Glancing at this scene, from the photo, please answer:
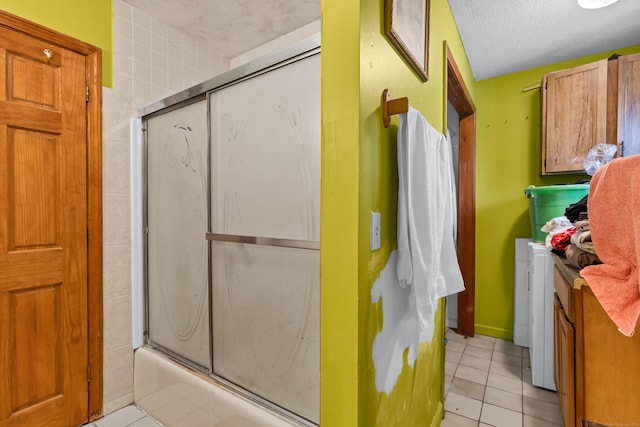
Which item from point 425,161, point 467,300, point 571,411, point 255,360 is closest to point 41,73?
point 255,360

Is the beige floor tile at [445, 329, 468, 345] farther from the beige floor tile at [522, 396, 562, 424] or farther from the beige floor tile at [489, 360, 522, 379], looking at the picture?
the beige floor tile at [522, 396, 562, 424]

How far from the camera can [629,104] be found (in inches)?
83.0

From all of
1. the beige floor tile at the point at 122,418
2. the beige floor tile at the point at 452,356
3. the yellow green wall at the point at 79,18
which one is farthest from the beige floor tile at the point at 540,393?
the yellow green wall at the point at 79,18

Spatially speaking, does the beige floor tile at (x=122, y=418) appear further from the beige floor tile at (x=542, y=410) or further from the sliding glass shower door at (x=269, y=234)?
the beige floor tile at (x=542, y=410)

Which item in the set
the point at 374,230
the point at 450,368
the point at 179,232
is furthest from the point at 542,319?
the point at 179,232

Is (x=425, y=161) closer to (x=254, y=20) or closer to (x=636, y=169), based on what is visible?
(x=636, y=169)

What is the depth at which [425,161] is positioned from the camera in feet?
3.53

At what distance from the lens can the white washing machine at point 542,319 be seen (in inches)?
77.3

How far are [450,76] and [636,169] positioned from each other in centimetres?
133

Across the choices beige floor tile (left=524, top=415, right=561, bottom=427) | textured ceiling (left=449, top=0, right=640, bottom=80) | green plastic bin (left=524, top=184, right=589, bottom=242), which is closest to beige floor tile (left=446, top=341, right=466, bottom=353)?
beige floor tile (left=524, top=415, right=561, bottom=427)

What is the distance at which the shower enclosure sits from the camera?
3.88ft

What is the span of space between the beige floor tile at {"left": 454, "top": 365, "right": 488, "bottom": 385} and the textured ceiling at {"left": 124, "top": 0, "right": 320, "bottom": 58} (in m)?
2.82

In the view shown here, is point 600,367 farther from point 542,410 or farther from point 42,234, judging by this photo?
point 42,234

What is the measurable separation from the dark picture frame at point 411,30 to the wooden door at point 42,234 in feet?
5.65
